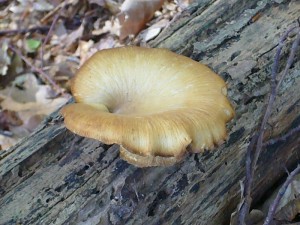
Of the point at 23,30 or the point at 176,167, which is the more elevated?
the point at 23,30

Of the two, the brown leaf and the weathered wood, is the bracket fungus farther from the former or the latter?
the brown leaf

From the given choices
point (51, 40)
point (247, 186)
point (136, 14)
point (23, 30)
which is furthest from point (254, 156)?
point (23, 30)

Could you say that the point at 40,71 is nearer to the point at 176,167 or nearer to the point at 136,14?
the point at 136,14

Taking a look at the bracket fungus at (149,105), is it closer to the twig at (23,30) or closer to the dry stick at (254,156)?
the dry stick at (254,156)

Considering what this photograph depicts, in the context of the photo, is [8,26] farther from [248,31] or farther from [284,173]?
[284,173]

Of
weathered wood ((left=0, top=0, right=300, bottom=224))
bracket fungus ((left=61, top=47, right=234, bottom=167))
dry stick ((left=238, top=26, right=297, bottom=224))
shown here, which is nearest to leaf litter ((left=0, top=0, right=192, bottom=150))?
weathered wood ((left=0, top=0, right=300, bottom=224))

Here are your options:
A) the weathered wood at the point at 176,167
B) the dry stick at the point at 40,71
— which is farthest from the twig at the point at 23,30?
the weathered wood at the point at 176,167

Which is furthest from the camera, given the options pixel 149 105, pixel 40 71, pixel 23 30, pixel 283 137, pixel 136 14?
pixel 23 30
